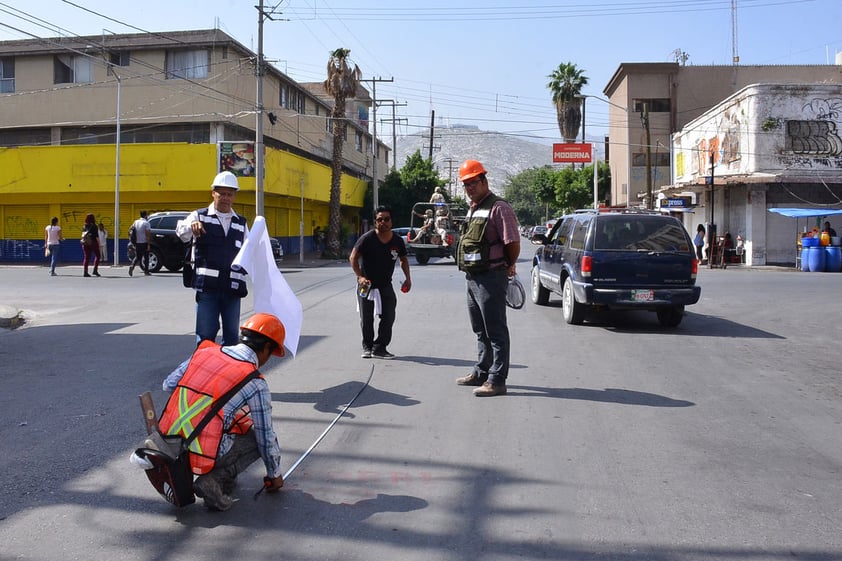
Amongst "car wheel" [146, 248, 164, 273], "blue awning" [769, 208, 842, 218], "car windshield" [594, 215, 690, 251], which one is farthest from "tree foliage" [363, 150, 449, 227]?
"car windshield" [594, 215, 690, 251]

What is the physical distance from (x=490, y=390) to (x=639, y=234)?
583cm

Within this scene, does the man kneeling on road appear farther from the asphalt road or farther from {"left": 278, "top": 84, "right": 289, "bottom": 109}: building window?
{"left": 278, "top": 84, "right": 289, "bottom": 109}: building window

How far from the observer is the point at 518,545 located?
388 centimetres

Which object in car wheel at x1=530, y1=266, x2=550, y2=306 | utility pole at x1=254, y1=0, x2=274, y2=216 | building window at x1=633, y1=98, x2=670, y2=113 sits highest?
building window at x1=633, y1=98, x2=670, y2=113

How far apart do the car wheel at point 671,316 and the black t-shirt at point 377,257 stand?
505 centimetres

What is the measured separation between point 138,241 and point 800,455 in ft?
71.8

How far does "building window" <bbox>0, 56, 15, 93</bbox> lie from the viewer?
40.7 metres

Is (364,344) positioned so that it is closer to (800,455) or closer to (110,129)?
(800,455)

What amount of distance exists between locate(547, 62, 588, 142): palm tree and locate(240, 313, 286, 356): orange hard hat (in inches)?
2441

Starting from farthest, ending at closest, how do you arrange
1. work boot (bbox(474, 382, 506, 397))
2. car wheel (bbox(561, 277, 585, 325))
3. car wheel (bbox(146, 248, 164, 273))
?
car wheel (bbox(146, 248, 164, 273))
car wheel (bbox(561, 277, 585, 325))
work boot (bbox(474, 382, 506, 397))

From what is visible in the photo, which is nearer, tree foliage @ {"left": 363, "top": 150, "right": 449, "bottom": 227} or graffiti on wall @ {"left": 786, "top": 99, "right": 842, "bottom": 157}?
graffiti on wall @ {"left": 786, "top": 99, "right": 842, "bottom": 157}

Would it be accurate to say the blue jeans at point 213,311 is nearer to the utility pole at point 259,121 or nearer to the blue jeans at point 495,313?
the blue jeans at point 495,313

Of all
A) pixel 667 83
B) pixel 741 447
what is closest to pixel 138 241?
pixel 741 447

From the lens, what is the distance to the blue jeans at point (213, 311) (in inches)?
272
